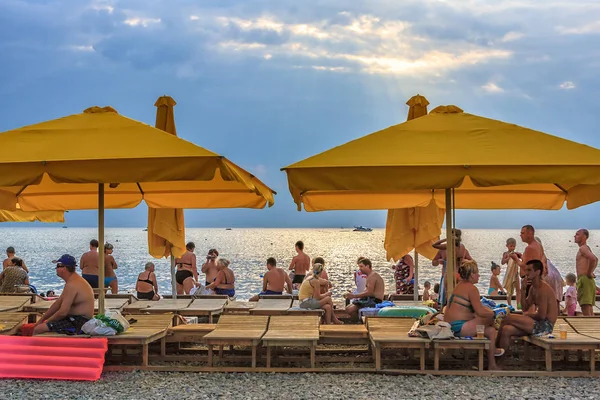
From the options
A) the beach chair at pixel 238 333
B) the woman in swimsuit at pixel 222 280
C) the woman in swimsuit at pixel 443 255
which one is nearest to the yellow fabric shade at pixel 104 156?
the beach chair at pixel 238 333

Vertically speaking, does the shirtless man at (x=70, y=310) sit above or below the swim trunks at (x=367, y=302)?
above

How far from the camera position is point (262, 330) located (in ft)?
20.8

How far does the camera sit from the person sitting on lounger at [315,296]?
820 centimetres

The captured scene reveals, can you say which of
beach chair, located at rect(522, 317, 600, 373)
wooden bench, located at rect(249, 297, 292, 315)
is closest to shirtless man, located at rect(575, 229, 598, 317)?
beach chair, located at rect(522, 317, 600, 373)

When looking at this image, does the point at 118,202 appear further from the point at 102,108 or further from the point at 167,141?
the point at 167,141

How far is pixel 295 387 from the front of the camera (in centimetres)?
550

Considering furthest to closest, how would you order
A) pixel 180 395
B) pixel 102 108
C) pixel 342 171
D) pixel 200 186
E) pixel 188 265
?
pixel 188 265 < pixel 200 186 < pixel 102 108 < pixel 342 171 < pixel 180 395

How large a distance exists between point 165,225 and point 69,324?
3.21 metres

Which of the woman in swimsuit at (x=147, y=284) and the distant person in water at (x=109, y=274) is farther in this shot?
the distant person in water at (x=109, y=274)

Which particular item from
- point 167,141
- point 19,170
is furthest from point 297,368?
point 19,170

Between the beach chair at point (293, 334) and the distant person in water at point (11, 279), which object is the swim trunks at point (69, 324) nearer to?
the beach chair at point (293, 334)

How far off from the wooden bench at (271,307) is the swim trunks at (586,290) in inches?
159

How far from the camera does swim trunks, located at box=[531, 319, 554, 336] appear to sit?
6.08 m

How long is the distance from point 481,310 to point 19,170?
13.9ft
